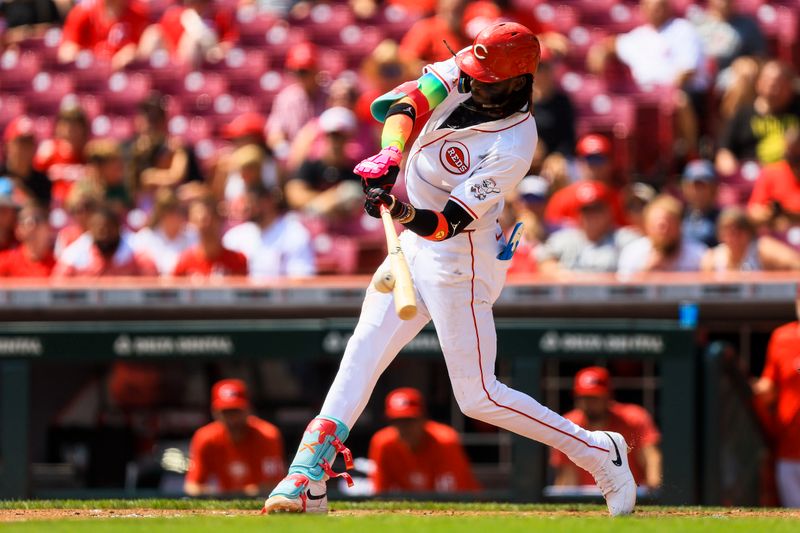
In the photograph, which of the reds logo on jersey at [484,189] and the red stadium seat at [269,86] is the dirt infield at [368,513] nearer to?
the reds logo on jersey at [484,189]

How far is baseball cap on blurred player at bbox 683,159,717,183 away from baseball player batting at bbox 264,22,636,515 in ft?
11.6

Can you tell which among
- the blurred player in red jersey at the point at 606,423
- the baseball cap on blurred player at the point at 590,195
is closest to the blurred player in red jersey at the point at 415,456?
the blurred player in red jersey at the point at 606,423

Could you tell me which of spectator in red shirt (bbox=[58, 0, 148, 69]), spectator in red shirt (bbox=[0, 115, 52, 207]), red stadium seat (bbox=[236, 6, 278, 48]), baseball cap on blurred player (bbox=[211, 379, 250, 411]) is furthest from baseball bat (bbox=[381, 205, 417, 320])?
spectator in red shirt (bbox=[58, 0, 148, 69])

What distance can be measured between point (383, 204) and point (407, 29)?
636 centimetres

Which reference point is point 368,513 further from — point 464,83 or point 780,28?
point 780,28

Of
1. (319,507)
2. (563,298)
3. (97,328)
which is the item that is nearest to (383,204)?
(319,507)

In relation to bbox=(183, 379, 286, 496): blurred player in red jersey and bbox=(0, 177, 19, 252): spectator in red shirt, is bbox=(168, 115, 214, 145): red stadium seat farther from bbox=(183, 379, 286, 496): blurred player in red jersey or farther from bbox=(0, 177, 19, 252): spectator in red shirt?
bbox=(183, 379, 286, 496): blurred player in red jersey

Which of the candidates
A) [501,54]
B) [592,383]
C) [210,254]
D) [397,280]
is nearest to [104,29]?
[210,254]

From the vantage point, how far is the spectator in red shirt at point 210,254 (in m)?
8.00

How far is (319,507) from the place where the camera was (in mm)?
4949

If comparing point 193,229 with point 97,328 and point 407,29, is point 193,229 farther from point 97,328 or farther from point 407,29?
point 407,29

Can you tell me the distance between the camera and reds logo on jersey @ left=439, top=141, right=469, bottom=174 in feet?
15.8

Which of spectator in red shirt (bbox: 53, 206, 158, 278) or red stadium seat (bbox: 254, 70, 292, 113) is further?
red stadium seat (bbox: 254, 70, 292, 113)

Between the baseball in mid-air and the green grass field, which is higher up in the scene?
the baseball in mid-air
